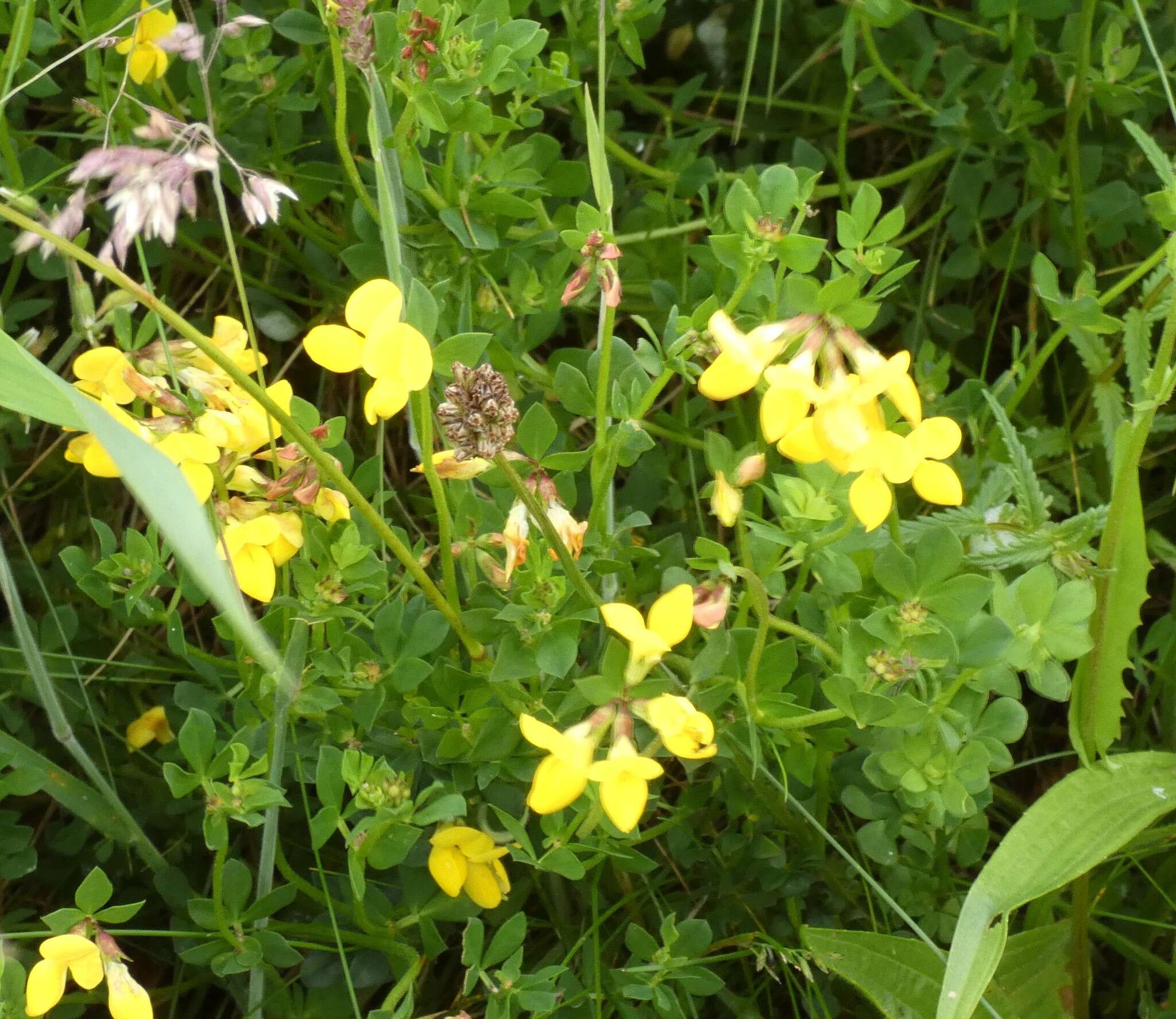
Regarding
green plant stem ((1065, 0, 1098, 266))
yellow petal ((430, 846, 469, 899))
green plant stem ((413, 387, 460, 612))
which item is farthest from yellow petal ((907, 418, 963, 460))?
green plant stem ((1065, 0, 1098, 266))

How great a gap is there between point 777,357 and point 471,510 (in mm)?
310

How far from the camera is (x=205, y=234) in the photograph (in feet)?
5.16

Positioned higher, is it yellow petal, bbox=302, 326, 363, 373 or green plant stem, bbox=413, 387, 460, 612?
yellow petal, bbox=302, 326, 363, 373

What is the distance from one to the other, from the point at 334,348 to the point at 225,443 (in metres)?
0.14

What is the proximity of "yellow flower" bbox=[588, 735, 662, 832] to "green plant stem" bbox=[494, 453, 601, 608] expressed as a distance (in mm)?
185

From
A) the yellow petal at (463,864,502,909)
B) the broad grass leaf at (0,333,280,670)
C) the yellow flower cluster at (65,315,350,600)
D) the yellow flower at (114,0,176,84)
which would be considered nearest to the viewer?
the broad grass leaf at (0,333,280,670)

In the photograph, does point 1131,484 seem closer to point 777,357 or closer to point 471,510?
point 777,357

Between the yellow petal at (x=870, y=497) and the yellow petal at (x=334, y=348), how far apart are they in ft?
A: 1.19

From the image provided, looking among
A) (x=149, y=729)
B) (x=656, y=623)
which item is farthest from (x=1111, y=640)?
(x=149, y=729)

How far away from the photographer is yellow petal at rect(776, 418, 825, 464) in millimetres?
842

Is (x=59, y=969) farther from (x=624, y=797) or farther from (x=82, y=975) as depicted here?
(x=624, y=797)

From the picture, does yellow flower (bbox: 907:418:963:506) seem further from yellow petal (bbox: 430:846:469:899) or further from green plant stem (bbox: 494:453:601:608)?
yellow petal (bbox: 430:846:469:899)

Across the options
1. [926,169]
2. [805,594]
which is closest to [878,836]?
[805,594]

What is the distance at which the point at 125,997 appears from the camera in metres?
0.98
